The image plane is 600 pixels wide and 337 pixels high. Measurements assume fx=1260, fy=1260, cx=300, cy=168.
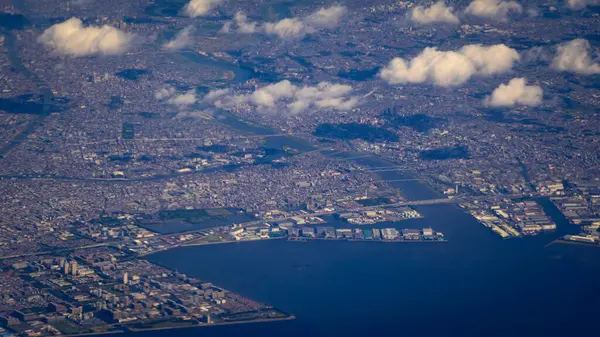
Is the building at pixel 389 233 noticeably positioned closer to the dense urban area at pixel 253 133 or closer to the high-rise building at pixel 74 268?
the dense urban area at pixel 253 133

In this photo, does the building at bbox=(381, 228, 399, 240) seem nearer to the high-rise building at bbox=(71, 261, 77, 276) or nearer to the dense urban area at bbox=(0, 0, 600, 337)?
the dense urban area at bbox=(0, 0, 600, 337)

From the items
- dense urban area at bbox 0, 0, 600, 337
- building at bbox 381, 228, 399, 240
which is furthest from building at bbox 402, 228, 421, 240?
building at bbox 381, 228, 399, 240

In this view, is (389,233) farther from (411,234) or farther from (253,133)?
(253,133)

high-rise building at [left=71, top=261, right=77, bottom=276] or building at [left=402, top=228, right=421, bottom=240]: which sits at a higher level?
building at [left=402, top=228, right=421, bottom=240]

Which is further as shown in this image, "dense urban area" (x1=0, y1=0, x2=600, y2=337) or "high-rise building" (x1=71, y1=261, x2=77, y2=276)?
"dense urban area" (x1=0, y1=0, x2=600, y2=337)

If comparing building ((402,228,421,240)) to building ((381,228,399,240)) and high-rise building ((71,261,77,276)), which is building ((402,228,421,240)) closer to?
building ((381,228,399,240))

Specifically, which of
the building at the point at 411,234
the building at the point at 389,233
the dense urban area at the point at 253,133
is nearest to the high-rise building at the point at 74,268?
the dense urban area at the point at 253,133

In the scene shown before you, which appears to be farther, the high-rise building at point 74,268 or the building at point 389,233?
the building at point 389,233

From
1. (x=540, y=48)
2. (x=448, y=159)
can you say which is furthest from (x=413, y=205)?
(x=540, y=48)

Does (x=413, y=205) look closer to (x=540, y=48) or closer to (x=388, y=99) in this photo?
(x=388, y=99)
